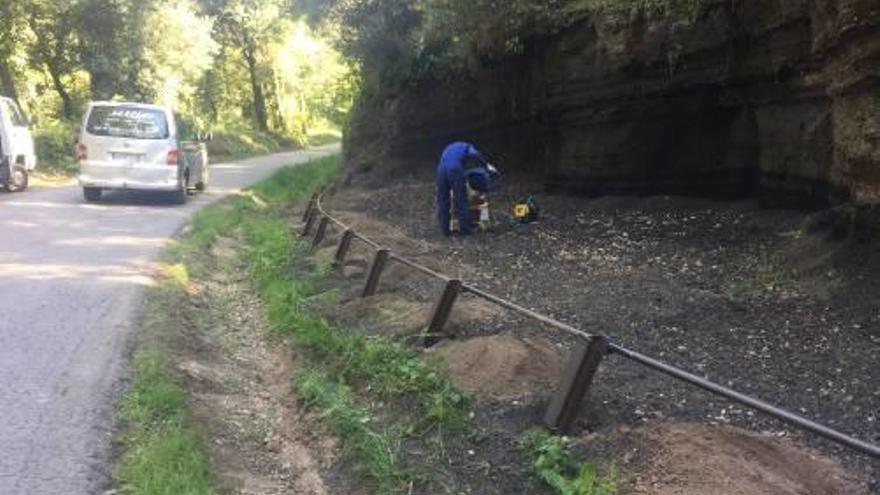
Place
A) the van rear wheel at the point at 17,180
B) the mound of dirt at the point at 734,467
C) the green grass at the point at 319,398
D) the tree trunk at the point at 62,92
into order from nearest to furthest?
1. the mound of dirt at the point at 734,467
2. the green grass at the point at 319,398
3. the van rear wheel at the point at 17,180
4. the tree trunk at the point at 62,92

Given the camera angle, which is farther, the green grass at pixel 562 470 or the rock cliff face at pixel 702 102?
the rock cliff face at pixel 702 102

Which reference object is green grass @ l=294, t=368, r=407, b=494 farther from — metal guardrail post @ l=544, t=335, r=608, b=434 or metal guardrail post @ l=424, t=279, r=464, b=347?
metal guardrail post @ l=544, t=335, r=608, b=434

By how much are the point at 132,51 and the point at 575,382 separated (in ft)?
100

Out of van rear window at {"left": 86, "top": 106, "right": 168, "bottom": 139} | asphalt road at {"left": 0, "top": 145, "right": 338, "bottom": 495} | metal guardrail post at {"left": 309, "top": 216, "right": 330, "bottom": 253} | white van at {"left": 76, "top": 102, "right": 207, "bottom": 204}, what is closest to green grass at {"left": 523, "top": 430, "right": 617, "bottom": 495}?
asphalt road at {"left": 0, "top": 145, "right": 338, "bottom": 495}

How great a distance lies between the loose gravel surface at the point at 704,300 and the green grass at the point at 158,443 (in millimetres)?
2198

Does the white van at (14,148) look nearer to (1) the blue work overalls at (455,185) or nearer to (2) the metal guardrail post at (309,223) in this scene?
(2) the metal guardrail post at (309,223)

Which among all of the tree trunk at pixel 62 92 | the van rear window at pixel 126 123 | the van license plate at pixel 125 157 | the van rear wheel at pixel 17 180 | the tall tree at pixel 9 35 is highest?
the tall tree at pixel 9 35

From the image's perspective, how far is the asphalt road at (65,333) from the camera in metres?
4.92

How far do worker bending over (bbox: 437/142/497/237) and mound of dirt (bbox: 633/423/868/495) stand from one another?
779 centimetres

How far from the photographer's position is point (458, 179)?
12.4 meters

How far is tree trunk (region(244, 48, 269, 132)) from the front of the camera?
5028 cm

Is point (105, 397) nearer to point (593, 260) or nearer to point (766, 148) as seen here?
point (593, 260)

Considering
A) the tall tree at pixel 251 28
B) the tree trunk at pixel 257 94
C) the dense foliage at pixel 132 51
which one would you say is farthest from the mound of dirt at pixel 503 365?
the tree trunk at pixel 257 94

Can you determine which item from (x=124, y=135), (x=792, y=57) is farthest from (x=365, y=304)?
(x=124, y=135)
